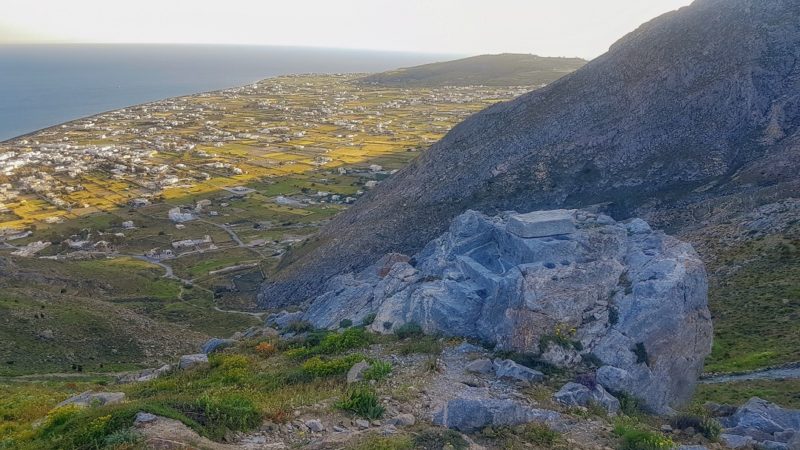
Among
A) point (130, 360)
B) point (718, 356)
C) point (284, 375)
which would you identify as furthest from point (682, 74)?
point (130, 360)

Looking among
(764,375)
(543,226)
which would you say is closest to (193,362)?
(543,226)

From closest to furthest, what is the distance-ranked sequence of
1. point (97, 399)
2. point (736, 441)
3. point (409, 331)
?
point (736, 441)
point (97, 399)
point (409, 331)

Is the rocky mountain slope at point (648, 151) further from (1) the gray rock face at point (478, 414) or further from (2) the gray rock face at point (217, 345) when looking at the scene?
(1) the gray rock face at point (478, 414)

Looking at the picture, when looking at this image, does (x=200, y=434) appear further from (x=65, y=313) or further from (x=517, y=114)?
(x=517, y=114)

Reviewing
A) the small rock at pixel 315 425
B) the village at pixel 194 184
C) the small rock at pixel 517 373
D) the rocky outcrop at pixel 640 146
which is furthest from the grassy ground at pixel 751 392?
the village at pixel 194 184

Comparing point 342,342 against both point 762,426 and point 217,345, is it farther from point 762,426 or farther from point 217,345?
point 762,426

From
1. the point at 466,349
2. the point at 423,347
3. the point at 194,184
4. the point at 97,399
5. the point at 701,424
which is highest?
the point at 701,424
